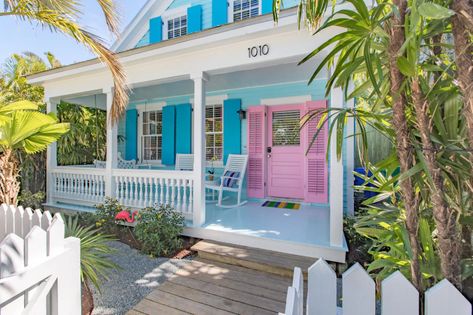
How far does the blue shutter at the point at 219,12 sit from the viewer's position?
6000 mm

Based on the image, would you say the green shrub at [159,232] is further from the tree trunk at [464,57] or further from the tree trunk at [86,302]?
the tree trunk at [464,57]

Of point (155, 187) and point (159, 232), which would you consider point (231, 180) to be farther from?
point (159, 232)

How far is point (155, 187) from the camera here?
4.38 meters

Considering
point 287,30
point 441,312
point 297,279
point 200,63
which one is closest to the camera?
point 441,312

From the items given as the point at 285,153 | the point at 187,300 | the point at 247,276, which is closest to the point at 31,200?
the point at 187,300

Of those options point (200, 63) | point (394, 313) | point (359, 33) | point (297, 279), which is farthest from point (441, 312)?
point (200, 63)

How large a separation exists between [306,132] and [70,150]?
20.0ft

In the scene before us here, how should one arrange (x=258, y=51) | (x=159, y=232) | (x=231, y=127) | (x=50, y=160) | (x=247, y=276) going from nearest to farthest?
(x=247, y=276) → (x=258, y=51) → (x=159, y=232) → (x=50, y=160) → (x=231, y=127)

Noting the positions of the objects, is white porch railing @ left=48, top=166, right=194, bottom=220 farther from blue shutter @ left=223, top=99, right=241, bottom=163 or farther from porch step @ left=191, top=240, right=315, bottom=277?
blue shutter @ left=223, top=99, right=241, bottom=163

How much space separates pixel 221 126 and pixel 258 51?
288 centimetres

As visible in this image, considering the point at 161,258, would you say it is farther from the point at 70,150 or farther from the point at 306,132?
the point at 70,150

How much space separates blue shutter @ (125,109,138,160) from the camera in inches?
271

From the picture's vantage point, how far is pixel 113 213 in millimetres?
4148

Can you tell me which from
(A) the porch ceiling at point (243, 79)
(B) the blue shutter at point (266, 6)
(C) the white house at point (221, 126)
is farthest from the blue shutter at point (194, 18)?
(A) the porch ceiling at point (243, 79)
